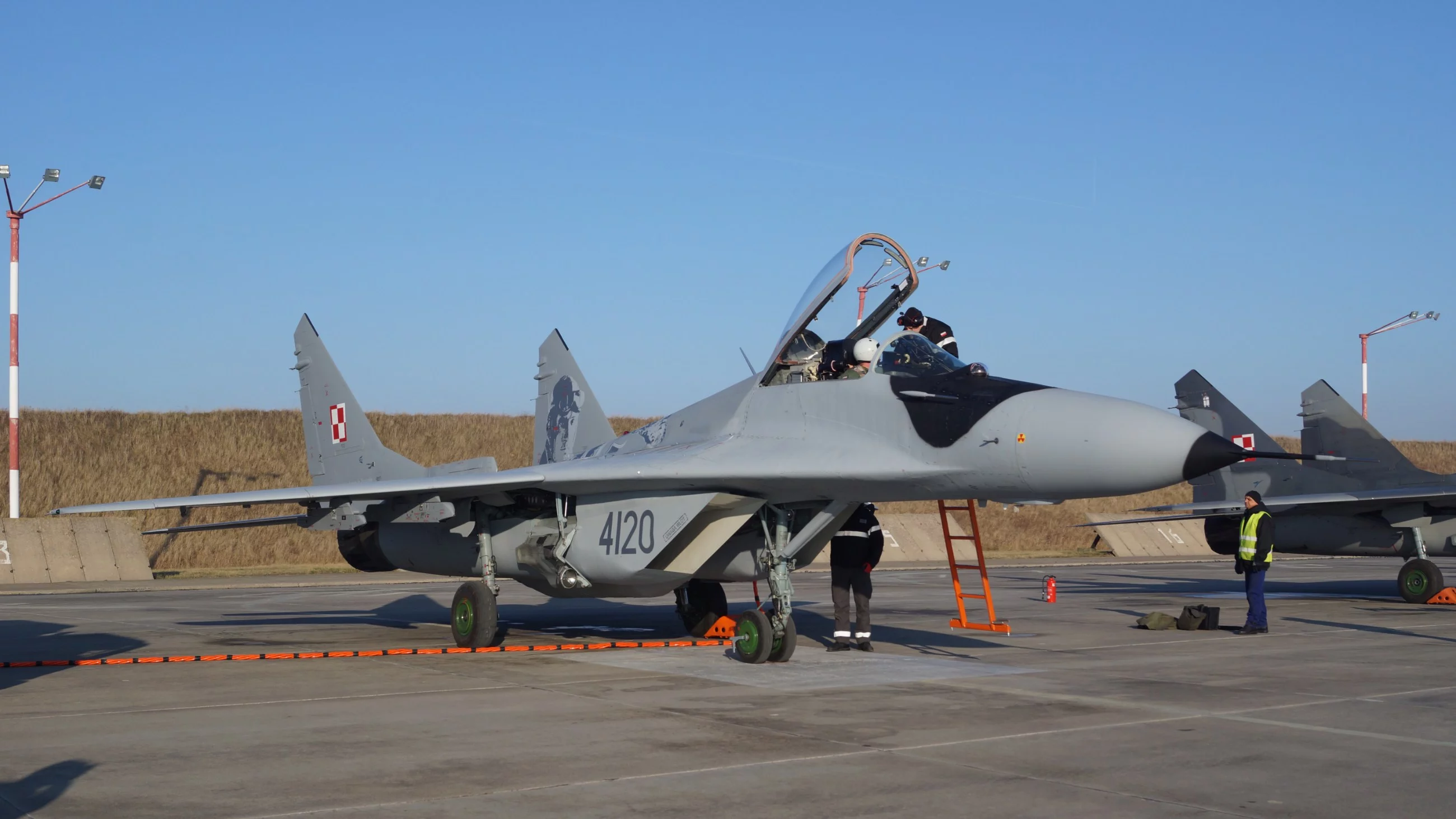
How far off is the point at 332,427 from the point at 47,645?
4.21 metres

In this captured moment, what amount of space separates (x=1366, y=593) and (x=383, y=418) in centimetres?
2426

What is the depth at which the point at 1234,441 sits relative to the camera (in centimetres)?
2038

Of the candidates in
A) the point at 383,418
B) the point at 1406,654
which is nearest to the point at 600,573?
the point at 1406,654

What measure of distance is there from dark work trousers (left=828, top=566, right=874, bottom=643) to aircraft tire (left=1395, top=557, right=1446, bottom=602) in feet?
34.9

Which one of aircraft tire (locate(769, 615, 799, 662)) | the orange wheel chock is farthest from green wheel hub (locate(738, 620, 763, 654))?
the orange wheel chock

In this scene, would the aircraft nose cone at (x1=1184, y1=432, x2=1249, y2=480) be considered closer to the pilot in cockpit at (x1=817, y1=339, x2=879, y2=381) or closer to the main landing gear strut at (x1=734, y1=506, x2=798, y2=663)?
the pilot in cockpit at (x1=817, y1=339, x2=879, y2=381)

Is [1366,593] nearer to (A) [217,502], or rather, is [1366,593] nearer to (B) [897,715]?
(B) [897,715]

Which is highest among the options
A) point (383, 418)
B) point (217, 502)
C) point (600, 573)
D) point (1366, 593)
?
point (383, 418)

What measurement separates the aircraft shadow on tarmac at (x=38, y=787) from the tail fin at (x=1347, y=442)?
18488 mm

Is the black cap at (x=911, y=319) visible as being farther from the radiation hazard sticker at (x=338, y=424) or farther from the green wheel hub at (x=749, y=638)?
the radiation hazard sticker at (x=338, y=424)

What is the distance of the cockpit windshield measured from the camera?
952 centimetres

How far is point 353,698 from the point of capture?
8.32 meters

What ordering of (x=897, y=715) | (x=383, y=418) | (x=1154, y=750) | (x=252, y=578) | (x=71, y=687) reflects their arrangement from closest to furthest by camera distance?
(x=1154, y=750), (x=897, y=715), (x=71, y=687), (x=252, y=578), (x=383, y=418)

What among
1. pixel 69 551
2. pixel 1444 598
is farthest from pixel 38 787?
pixel 69 551
